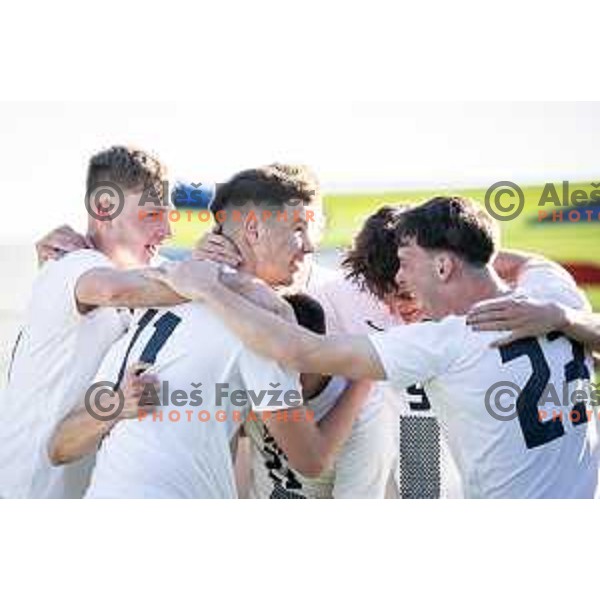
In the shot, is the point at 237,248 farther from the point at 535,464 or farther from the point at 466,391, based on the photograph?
the point at 535,464

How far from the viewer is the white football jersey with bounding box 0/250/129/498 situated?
3014mm

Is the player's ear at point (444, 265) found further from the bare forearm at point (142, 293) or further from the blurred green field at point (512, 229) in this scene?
the blurred green field at point (512, 229)

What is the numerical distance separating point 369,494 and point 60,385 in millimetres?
1008

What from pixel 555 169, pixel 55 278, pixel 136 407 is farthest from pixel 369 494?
pixel 555 169

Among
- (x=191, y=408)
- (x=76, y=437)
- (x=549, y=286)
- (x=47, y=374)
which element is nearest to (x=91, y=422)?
(x=76, y=437)

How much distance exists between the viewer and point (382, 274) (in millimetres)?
3195

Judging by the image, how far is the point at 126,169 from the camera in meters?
3.18

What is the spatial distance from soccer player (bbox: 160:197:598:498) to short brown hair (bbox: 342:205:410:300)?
0.39 meters

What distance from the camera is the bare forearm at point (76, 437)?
115 inches

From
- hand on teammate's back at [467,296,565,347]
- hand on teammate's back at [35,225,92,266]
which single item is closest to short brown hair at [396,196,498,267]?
hand on teammate's back at [467,296,565,347]

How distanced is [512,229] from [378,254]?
3.77ft

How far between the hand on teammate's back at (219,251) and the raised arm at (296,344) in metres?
0.22

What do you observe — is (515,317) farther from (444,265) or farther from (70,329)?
(70,329)

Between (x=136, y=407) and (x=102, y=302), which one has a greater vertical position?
(x=102, y=302)
